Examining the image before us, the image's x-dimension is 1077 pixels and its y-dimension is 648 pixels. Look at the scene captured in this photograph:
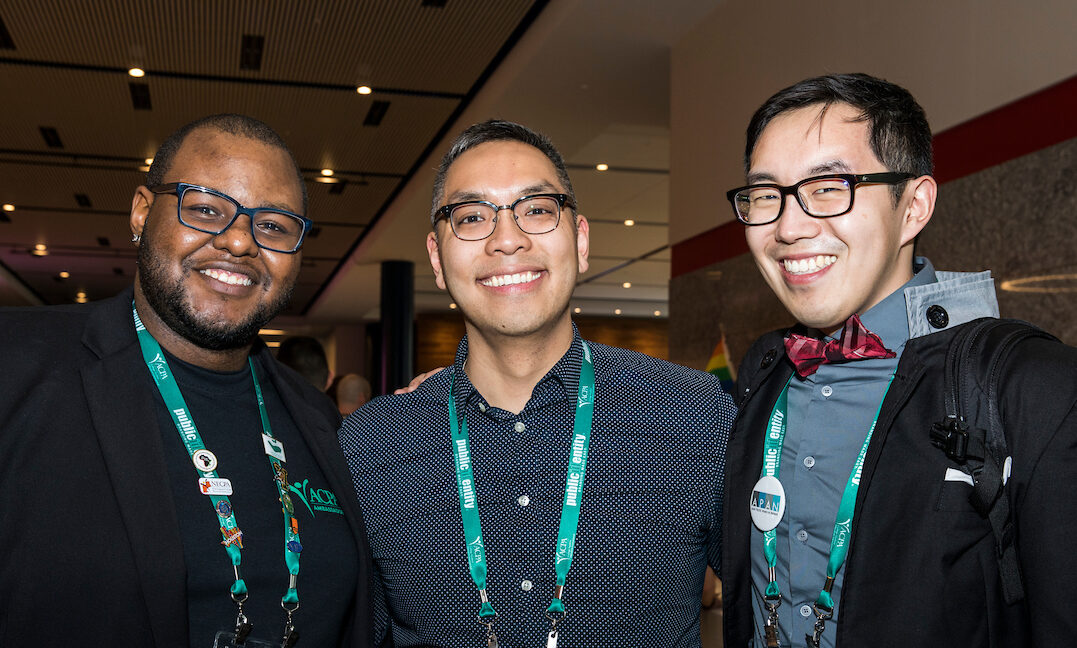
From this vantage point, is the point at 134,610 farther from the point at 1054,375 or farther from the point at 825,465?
the point at 1054,375

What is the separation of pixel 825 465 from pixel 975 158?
6.76ft

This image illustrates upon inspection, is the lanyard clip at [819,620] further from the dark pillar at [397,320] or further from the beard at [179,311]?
the dark pillar at [397,320]

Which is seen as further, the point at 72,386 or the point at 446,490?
the point at 446,490

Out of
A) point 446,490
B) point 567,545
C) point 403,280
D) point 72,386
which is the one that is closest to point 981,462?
point 567,545

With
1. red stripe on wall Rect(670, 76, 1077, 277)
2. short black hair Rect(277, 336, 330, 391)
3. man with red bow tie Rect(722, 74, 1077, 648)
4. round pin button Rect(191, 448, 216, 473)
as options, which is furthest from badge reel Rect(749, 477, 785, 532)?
short black hair Rect(277, 336, 330, 391)

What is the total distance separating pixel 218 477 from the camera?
191 cm

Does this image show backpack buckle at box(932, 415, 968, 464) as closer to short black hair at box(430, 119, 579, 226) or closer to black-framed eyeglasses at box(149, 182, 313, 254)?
short black hair at box(430, 119, 579, 226)

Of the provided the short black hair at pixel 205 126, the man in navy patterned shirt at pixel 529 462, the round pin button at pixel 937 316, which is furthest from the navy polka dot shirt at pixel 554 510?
the short black hair at pixel 205 126

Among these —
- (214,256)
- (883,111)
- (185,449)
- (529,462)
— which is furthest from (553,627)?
(883,111)

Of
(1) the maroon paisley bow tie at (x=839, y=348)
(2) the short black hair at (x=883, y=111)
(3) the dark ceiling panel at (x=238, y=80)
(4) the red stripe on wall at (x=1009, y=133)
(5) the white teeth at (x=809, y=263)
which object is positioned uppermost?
(3) the dark ceiling panel at (x=238, y=80)

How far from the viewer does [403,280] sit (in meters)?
13.8

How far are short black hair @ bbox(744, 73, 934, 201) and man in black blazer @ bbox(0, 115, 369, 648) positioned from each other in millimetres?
1199

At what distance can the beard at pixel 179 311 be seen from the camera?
1.98m

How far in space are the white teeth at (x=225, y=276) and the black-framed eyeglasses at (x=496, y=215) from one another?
48 centimetres
